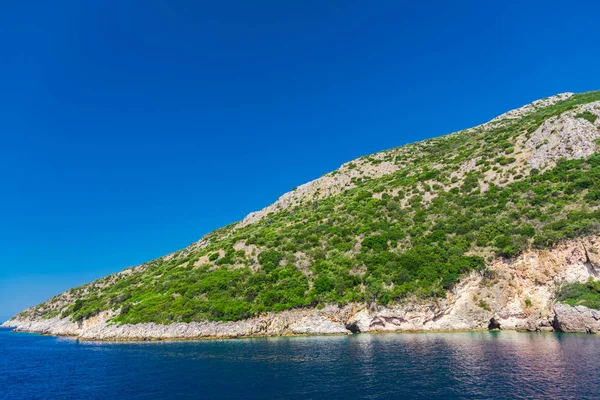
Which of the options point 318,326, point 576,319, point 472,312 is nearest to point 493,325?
point 472,312

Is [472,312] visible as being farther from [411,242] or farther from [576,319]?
[411,242]

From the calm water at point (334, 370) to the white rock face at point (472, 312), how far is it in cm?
591

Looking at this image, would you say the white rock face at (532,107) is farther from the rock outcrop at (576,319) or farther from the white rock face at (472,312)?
the rock outcrop at (576,319)

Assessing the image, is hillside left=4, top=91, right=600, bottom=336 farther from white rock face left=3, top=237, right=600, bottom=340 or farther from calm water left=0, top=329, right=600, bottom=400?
calm water left=0, top=329, right=600, bottom=400

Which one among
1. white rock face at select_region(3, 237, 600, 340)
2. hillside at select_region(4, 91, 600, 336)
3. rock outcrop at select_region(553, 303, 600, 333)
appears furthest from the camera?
hillside at select_region(4, 91, 600, 336)

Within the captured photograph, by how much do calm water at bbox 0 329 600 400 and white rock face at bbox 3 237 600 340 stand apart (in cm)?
591

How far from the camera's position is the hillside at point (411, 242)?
174ft

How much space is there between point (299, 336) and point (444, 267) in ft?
83.3

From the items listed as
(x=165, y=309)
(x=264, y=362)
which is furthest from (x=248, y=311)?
(x=264, y=362)

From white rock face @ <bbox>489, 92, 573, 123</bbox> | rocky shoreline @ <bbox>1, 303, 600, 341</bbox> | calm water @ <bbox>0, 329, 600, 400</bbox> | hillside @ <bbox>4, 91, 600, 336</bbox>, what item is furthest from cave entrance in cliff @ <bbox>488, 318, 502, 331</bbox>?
white rock face @ <bbox>489, 92, 573, 123</bbox>

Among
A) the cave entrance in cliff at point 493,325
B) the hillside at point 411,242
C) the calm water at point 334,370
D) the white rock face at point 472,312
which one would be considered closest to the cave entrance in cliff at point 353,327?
→ the white rock face at point 472,312

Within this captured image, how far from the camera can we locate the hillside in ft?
174

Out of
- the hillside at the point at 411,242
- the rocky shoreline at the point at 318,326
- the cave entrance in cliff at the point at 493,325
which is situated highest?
the hillside at the point at 411,242

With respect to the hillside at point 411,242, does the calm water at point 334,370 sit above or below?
below
